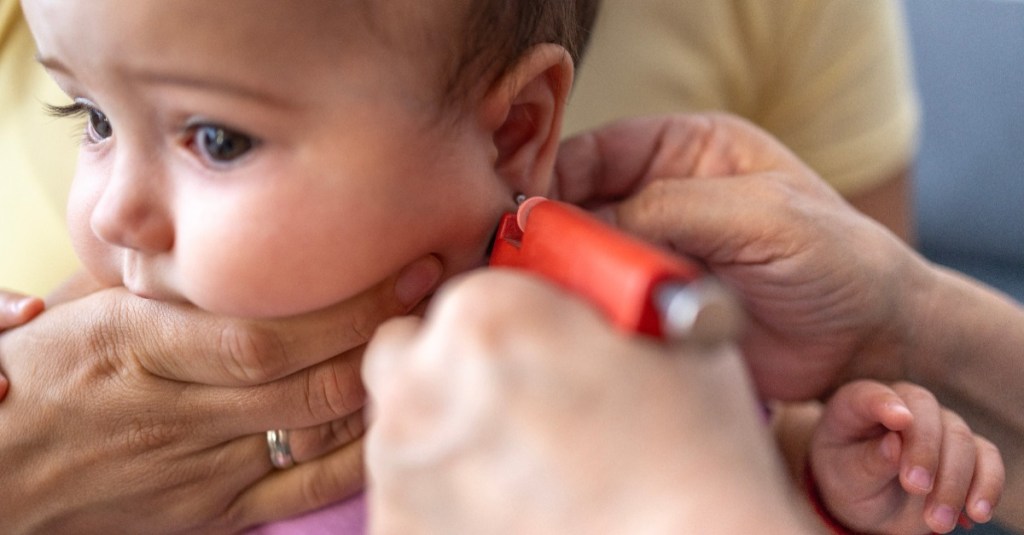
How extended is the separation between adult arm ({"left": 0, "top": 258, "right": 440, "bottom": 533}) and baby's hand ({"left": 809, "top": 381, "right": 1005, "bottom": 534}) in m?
0.41

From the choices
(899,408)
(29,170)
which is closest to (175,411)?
(29,170)

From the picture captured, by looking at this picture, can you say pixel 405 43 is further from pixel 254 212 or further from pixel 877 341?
pixel 877 341

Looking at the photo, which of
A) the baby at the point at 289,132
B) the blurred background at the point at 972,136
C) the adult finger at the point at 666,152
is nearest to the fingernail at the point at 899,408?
the adult finger at the point at 666,152

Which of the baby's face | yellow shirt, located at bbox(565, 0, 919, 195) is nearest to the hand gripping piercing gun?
the baby's face

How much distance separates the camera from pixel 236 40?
580 mm

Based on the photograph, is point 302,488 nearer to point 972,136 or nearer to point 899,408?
point 899,408

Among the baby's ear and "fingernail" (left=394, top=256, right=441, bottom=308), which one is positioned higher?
the baby's ear

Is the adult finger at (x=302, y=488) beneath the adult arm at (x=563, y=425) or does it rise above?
beneath

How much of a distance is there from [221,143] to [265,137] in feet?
0.11

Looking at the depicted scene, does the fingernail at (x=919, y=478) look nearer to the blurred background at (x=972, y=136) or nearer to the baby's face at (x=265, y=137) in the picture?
A: the baby's face at (x=265, y=137)

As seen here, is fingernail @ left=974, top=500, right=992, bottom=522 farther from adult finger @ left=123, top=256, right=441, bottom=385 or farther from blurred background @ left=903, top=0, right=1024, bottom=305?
blurred background @ left=903, top=0, right=1024, bottom=305

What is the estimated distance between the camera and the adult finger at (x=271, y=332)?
70 centimetres

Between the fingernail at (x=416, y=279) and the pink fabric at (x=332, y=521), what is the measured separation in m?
0.24

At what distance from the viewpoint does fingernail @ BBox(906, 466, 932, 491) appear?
74 centimetres
